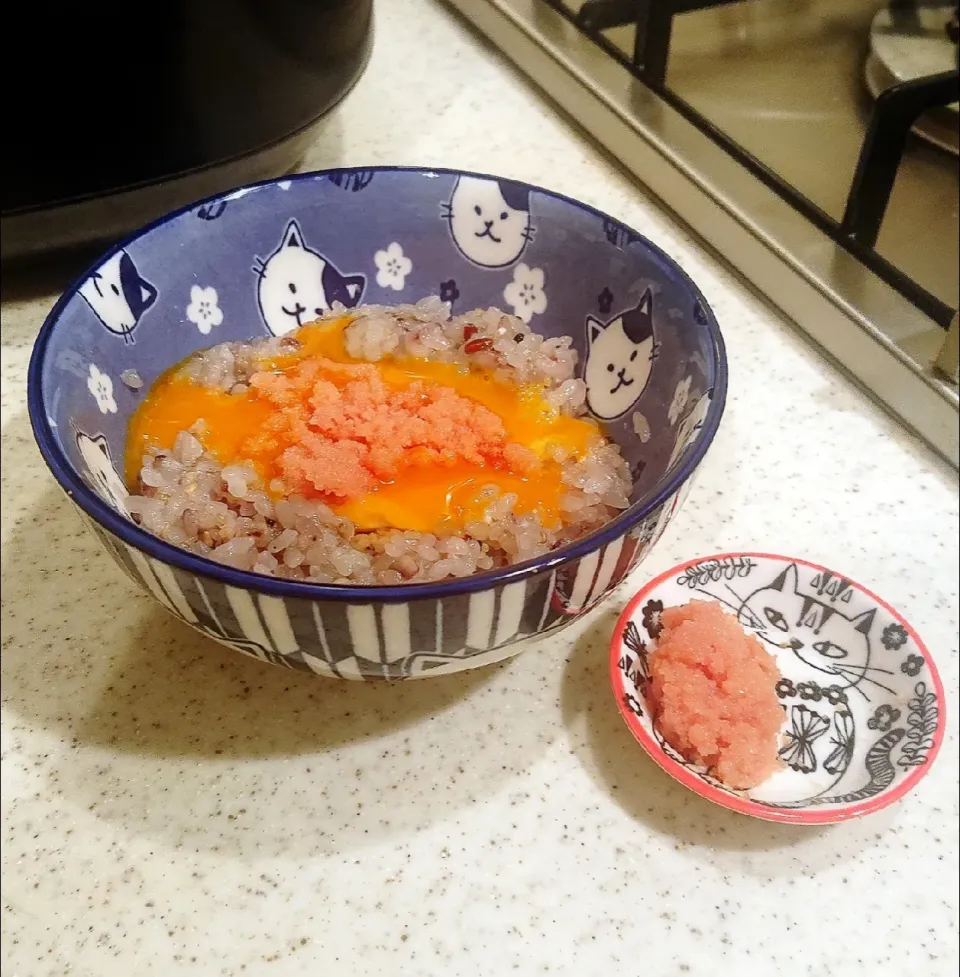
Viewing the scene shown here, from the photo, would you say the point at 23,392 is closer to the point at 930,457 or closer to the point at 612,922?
the point at 612,922

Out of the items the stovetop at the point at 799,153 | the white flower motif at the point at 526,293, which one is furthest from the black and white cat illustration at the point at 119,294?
the stovetop at the point at 799,153

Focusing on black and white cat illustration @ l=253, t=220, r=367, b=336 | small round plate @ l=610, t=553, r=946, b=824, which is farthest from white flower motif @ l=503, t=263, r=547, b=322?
small round plate @ l=610, t=553, r=946, b=824

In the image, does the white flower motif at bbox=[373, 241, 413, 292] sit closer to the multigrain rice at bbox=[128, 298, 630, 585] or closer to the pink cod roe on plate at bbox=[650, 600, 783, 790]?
the multigrain rice at bbox=[128, 298, 630, 585]

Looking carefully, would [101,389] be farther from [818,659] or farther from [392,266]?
[818,659]

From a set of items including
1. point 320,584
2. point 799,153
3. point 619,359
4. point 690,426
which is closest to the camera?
point 320,584

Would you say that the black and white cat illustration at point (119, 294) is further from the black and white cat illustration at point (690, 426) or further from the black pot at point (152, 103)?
the black and white cat illustration at point (690, 426)

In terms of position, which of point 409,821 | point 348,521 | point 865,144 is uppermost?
point 865,144

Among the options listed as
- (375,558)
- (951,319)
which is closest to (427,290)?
(375,558)

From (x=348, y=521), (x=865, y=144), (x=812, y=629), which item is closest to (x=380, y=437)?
(x=348, y=521)
